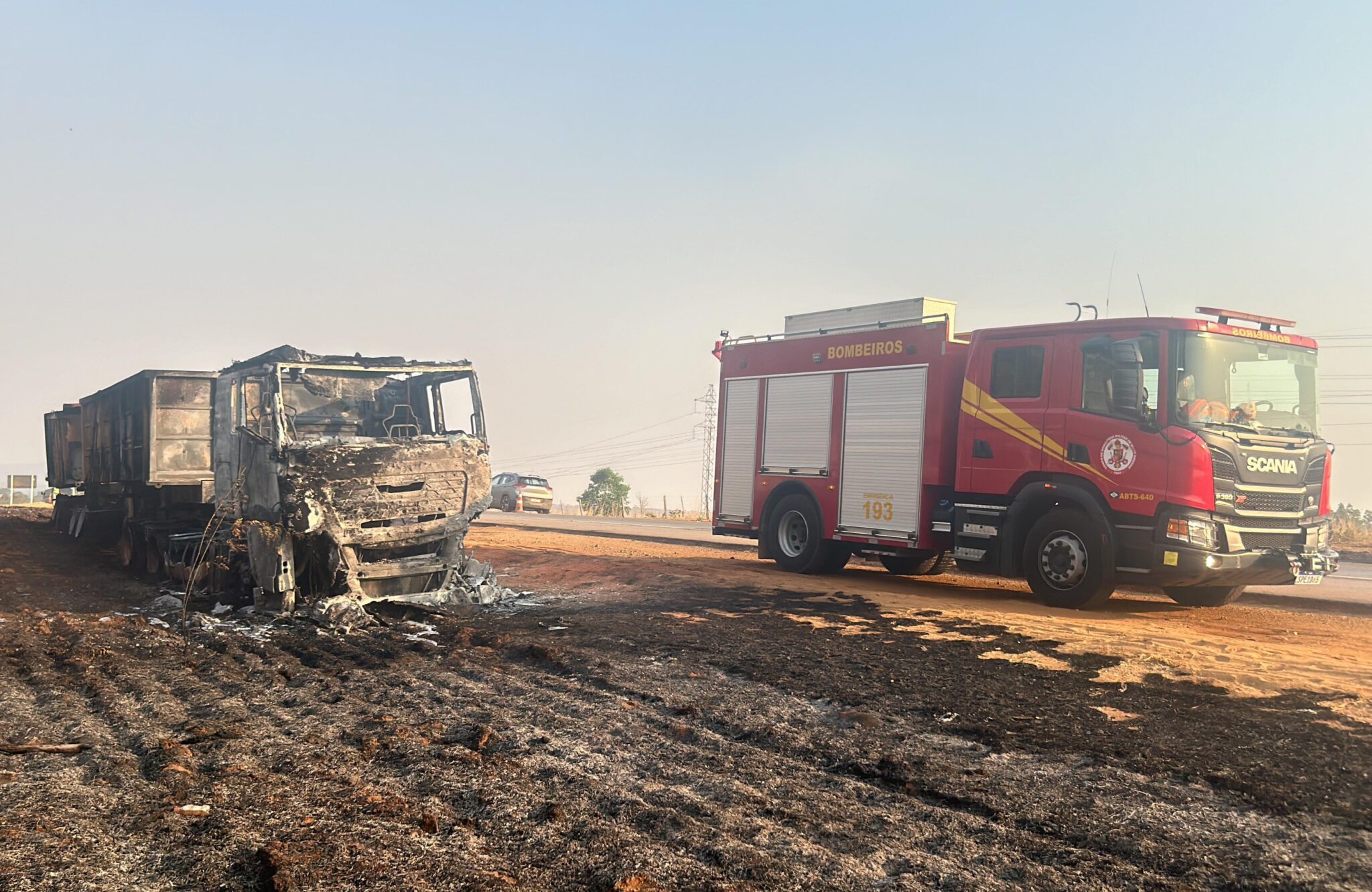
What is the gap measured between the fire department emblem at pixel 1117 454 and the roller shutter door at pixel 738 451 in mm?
5714

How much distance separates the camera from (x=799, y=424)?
1509 cm

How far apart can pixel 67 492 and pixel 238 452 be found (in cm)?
1124

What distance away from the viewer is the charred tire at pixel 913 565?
15062mm

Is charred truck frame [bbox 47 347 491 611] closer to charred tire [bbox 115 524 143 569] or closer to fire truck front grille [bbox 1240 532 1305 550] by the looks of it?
charred tire [bbox 115 524 143 569]

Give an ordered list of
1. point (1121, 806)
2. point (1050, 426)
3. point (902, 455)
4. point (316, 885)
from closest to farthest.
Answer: point (316, 885), point (1121, 806), point (1050, 426), point (902, 455)

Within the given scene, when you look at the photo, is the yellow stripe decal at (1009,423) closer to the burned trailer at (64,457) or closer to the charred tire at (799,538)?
the charred tire at (799,538)

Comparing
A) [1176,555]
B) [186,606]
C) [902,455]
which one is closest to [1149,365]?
[1176,555]

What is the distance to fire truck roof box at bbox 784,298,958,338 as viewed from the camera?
13.6 meters

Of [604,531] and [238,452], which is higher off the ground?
[238,452]

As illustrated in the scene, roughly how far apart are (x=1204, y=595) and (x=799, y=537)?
541cm

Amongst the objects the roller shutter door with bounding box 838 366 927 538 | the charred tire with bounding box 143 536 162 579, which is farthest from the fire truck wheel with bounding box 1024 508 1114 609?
the charred tire with bounding box 143 536 162 579

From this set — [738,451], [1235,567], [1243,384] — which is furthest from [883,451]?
[1235,567]

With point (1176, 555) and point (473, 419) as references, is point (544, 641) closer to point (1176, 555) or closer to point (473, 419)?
point (473, 419)

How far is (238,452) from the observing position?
39.0 ft
